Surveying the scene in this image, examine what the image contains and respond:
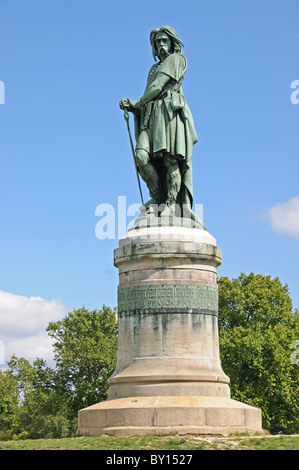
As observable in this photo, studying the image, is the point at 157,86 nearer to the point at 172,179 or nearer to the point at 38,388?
the point at 172,179

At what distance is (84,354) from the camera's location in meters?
46.2

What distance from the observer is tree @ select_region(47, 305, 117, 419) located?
44750mm

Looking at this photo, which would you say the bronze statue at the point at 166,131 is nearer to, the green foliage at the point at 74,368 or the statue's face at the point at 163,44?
the statue's face at the point at 163,44

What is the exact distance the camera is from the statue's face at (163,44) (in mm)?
19078

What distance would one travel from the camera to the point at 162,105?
1873 centimetres

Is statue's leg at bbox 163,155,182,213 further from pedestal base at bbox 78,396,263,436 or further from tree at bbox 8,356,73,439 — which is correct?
tree at bbox 8,356,73,439

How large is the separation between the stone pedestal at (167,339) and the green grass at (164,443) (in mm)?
684

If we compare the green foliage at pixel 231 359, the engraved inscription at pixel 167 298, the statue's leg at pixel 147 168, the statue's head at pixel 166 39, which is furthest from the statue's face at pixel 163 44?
the green foliage at pixel 231 359

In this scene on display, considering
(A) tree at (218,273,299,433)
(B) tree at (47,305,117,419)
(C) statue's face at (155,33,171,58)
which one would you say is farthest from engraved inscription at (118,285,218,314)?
(B) tree at (47,305,117,419)

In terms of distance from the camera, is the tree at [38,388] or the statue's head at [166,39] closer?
the statue's head at [166,39]

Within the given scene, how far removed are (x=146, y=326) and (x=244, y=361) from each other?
2331cm

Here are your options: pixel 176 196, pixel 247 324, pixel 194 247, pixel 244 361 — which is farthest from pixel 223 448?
pixel 247 324

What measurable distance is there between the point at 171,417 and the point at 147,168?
6.25 metres
